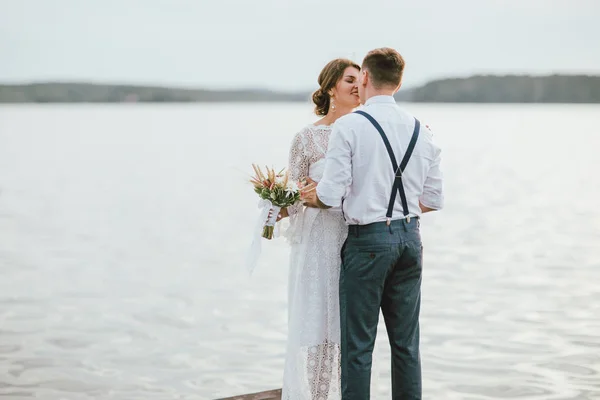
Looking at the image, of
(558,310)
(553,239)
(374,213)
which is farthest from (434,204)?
(553,239)

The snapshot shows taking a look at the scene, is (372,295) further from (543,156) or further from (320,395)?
(543,156)

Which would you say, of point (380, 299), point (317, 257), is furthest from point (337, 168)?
point (317, 257)

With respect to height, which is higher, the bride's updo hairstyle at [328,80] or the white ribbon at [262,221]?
the bride's updo hairstyle at [328,80]

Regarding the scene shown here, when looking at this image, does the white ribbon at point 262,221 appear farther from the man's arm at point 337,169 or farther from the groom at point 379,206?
the man's arm at point 337,169

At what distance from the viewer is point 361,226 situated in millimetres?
4051

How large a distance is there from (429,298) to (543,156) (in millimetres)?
27358

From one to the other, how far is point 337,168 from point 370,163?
0.14m

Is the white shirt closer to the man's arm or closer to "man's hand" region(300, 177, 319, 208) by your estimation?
the man's arm

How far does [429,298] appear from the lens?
354 inches

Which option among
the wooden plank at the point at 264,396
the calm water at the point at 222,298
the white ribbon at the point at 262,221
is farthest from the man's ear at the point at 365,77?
the wooden plank at the point at 264,396

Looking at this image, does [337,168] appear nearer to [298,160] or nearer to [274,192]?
[274,192]

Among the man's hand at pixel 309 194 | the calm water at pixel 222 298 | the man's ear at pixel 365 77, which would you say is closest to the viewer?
the man's ear at pixel 365 77

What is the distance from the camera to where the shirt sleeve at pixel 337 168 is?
12.9 ft

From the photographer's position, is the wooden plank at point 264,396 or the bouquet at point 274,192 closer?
the bouquet at point 274,192
